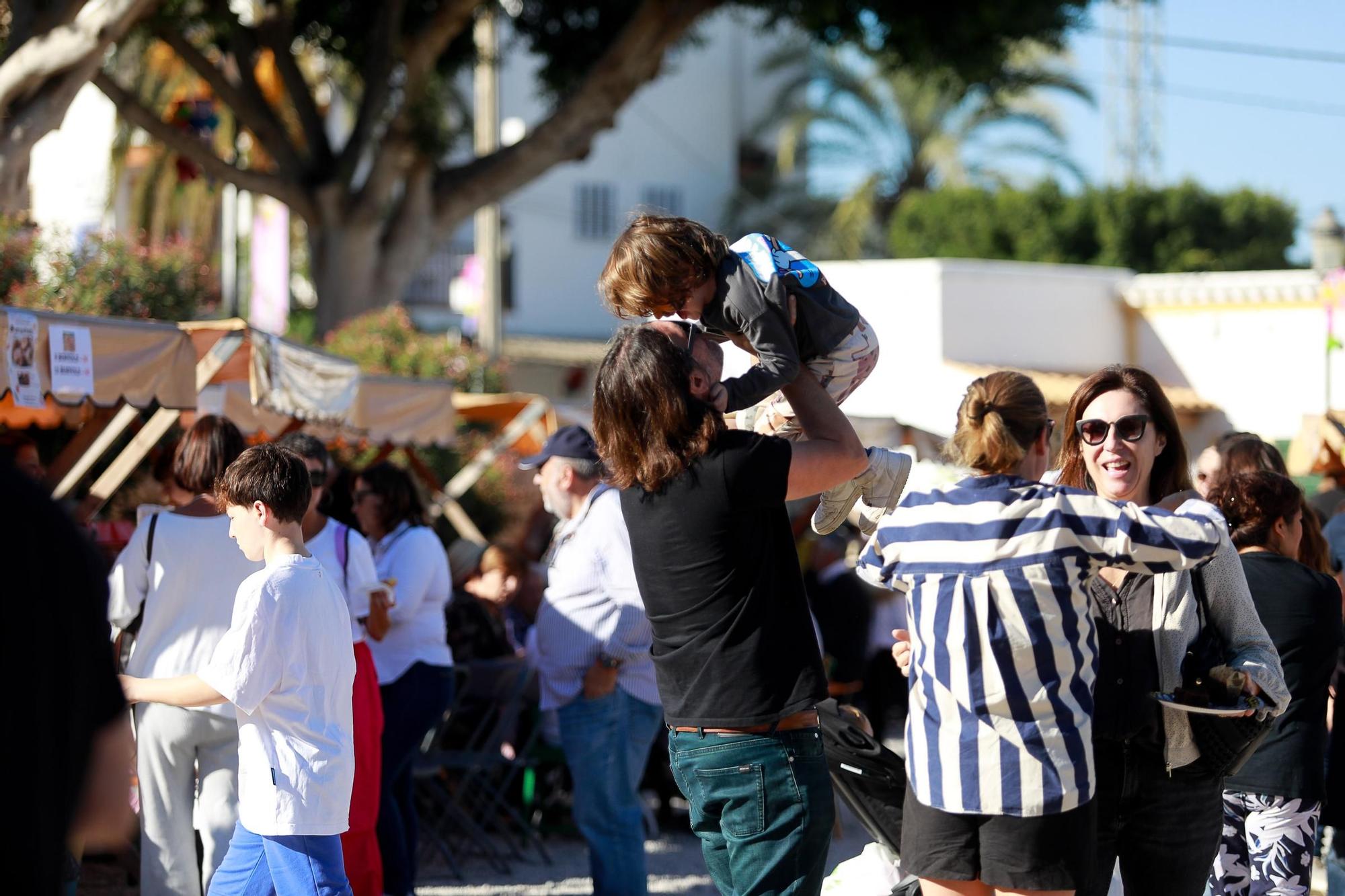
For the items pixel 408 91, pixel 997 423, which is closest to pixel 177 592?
pixel 997 423

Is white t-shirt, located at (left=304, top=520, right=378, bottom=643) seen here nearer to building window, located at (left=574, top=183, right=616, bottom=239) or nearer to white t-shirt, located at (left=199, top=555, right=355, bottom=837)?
white t-shirt, located at (left=199, top=555, right=355, bottom=837)

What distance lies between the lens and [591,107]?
50.4 feet

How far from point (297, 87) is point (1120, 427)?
45.0 feet

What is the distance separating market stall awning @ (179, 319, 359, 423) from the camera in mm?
6551

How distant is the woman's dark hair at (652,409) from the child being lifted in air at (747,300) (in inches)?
2.5

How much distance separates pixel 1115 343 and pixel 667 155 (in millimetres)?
15193

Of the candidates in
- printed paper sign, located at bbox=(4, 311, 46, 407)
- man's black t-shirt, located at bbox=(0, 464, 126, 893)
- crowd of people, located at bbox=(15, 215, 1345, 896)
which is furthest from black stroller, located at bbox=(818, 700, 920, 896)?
printed paper sign, located at bbox=(4, 311, 46, 407)

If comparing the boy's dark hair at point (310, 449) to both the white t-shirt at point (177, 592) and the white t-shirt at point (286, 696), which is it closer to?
the white t-shirt at point (177, 592)

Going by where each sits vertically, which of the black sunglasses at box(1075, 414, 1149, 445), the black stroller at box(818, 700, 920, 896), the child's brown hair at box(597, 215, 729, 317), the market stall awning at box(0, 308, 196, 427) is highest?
the child's brown hair at box(597, 215, 729, 317)

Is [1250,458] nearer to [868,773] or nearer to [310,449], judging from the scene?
[868,773]

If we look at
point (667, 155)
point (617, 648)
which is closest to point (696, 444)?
point (617, 648)

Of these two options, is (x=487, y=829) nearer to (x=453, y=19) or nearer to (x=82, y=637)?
(x=82, y=637)

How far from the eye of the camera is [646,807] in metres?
7.74

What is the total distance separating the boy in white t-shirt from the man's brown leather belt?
50.3 inches
